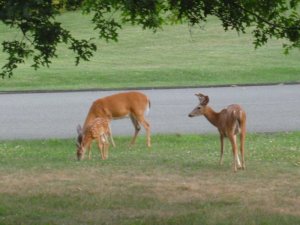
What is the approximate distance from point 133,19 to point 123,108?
766 centimetres

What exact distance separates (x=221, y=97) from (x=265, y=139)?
7.15m

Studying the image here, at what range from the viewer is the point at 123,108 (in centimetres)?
1480

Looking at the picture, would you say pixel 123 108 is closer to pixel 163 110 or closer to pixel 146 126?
pixel 146 126

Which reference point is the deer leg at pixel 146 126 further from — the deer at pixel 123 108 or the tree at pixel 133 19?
the tree at pixel 133 19

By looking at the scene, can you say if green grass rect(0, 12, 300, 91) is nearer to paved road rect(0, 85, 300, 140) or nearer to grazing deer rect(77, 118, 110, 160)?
paved road rect(0, 85, 300, 140)

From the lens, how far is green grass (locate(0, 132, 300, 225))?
8.38 metres

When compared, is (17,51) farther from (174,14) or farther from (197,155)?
(197,155)

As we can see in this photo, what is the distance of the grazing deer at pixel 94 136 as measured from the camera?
1244 cm

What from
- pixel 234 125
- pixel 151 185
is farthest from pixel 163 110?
pixel 151 185

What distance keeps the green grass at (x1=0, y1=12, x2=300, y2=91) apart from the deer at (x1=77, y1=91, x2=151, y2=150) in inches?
366

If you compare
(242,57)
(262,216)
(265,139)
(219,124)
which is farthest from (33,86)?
(262,216)

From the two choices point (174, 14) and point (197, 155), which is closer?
point (174, 14)

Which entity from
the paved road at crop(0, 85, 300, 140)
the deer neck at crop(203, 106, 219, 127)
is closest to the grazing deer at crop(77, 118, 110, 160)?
the deer neck at crop(203, 106, 219, 127)

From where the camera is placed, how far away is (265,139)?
14.4 metres
